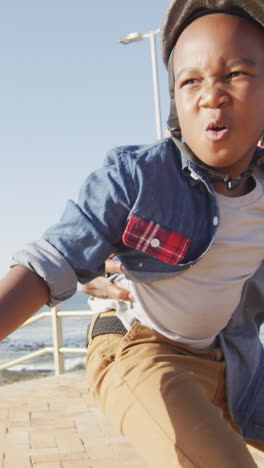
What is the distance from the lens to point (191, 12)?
196 cm

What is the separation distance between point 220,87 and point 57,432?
352 cm

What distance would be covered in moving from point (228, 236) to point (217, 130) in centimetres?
34

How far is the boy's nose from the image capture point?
1.77m

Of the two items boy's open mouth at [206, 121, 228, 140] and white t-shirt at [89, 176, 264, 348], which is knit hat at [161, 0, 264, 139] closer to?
boy's open mouth at [206, 121, 228, 140]

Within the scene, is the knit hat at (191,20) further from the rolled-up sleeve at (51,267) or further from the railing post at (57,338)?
the railing post at (57,338)

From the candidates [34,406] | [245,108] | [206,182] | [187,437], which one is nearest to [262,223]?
[206,182]

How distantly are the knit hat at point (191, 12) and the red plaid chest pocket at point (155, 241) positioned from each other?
607 mm

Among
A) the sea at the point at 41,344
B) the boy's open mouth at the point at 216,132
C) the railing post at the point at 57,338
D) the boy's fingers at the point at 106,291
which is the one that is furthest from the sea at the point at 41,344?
the boy's open mouth at the point at 216,132

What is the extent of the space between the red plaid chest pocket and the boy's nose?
0.36m

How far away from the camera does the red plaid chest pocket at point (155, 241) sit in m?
1.76

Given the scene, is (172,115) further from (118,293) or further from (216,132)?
(118,293)

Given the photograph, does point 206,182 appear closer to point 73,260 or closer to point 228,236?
point 228,236

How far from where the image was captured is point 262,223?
2049 millimetres

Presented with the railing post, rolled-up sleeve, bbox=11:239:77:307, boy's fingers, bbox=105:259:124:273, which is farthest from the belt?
the railing post
